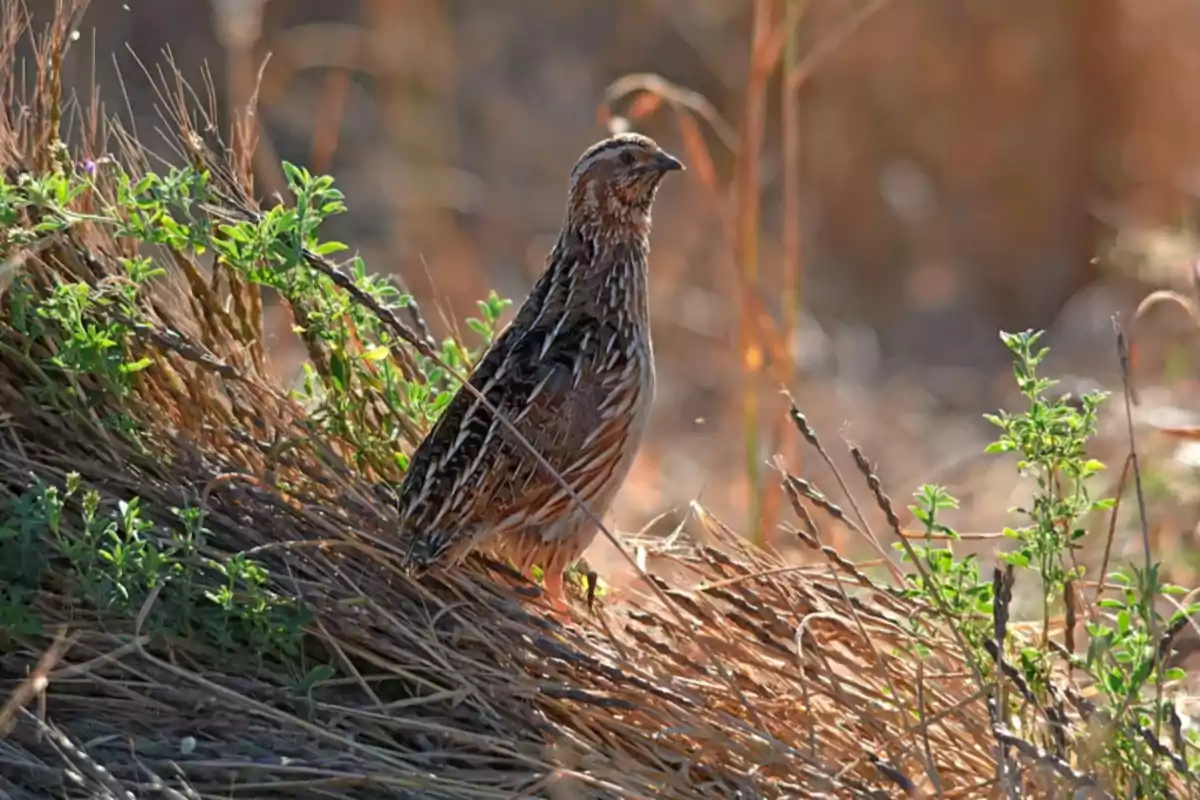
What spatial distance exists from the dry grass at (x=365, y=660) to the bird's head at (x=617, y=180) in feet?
1.97

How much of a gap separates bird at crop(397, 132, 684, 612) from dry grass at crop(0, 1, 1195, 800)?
114mm

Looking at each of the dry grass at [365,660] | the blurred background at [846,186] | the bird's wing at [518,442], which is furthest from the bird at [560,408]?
the blurred background at [846,186]

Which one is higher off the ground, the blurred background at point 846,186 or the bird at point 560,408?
the blurred background at point 846,186

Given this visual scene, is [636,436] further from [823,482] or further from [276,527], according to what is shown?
[823,482]

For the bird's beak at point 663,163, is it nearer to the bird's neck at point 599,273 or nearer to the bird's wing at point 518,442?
the bird's neck at point 599,273

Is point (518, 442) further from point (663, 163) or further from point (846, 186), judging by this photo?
point (846, 186)

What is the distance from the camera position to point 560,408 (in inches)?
138

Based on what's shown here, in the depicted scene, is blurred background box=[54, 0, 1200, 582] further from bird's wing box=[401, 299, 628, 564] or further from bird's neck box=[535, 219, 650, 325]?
bird's wing box=[401, 299, 628, 564]

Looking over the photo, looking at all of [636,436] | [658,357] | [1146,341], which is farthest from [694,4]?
[636,436]

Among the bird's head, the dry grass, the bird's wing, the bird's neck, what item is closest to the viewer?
the dry grass

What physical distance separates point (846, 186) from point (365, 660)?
6.93 meters

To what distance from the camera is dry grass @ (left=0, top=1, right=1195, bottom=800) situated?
2900 mm

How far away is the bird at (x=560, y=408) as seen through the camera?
3.37 m

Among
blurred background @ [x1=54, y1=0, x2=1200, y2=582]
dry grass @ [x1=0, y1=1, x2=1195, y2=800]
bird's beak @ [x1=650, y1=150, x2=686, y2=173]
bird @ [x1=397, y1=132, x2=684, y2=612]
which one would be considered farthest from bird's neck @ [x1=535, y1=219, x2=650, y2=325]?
blurred background @ [x1=54, y1=0, x2=1200, y2=582]
